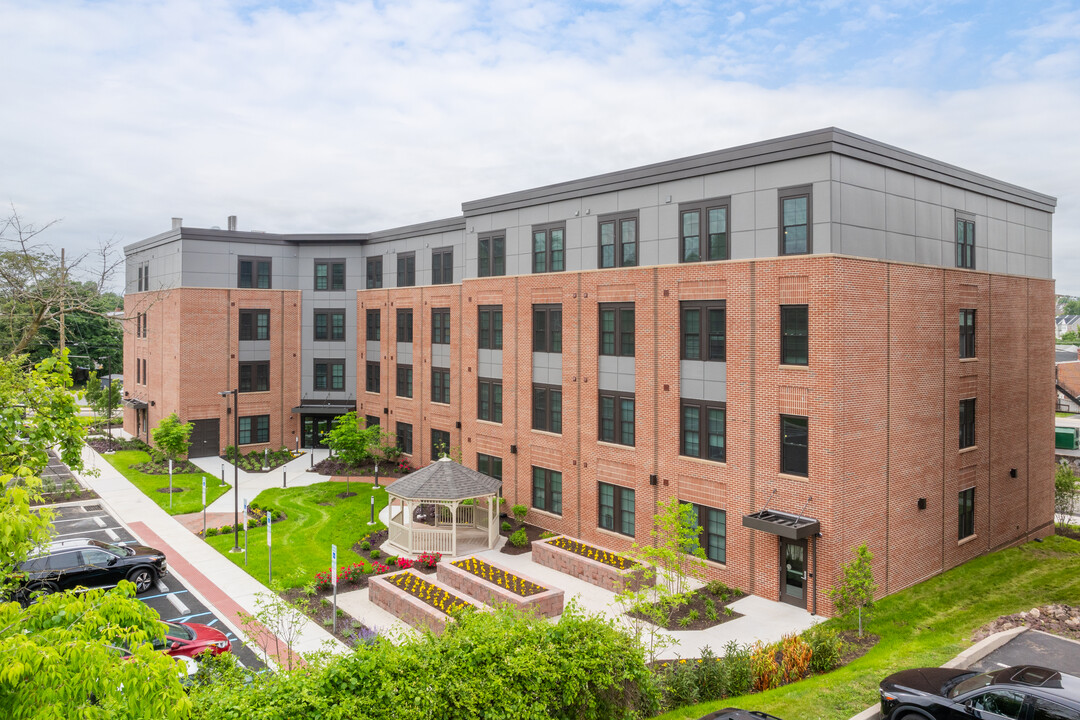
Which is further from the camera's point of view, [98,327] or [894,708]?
[98,327]

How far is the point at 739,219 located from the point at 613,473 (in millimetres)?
9997

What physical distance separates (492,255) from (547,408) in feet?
24.8

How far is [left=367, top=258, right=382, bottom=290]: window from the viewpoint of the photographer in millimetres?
43403

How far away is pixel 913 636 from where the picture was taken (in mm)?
18562

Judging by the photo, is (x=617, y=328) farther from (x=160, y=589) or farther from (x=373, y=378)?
(x=373, y=378)

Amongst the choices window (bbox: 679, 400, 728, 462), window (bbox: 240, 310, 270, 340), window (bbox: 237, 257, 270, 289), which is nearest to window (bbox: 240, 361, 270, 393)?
window (bbox: 240, 310, 270, 340)

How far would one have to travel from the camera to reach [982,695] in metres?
12.2

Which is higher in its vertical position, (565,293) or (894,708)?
(565,293)

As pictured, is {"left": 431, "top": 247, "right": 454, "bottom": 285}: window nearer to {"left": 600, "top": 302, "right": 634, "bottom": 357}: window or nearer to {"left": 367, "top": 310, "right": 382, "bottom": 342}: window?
{"left": 367, "top": 310, "right": 382, "bottom": 342}: window

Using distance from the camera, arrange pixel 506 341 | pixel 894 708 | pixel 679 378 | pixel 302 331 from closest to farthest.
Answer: pixel 894 708 < pixel 679 378 < pixel 506 341 < pixel 302 331

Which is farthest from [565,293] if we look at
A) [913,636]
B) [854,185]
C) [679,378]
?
[913,636]

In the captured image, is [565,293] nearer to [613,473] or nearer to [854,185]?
[613,473]

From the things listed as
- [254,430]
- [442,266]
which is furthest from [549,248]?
[254,430]

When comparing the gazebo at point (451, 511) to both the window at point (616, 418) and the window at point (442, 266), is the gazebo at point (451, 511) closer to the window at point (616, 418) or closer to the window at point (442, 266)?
the window at point (616, 418)
